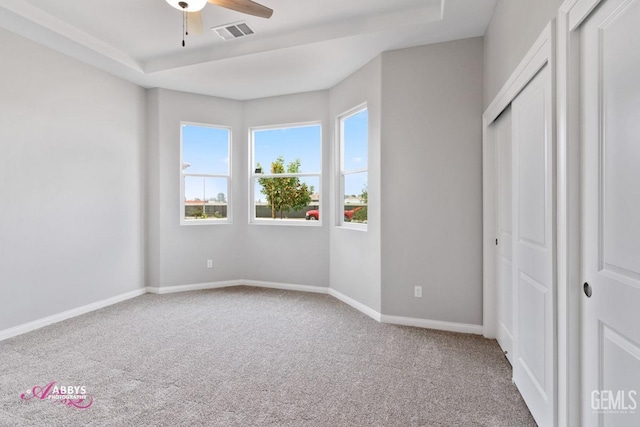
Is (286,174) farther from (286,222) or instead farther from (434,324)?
(434,324)

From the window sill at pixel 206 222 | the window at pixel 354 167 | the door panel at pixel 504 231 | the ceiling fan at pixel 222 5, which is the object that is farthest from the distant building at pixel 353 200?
the ceiling fan at pixel 222 5

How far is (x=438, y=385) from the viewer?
2260 mm

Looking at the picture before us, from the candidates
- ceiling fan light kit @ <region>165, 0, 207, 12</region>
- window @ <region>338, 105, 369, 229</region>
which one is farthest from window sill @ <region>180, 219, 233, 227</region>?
ceiling fan light kit @ <region>165, 0, 207, 12</region>

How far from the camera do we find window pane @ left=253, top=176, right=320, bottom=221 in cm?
474

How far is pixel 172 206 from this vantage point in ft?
15.3

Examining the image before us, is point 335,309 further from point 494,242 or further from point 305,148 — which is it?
point 305,148

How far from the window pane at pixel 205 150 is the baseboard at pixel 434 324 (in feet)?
10.3

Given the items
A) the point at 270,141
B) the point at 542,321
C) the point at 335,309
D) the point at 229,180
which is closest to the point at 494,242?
the point at 542,321

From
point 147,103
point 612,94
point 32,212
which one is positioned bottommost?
point 32,212

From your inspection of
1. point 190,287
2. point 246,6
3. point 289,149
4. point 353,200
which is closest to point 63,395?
point 190,287

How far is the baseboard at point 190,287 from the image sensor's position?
458 cm

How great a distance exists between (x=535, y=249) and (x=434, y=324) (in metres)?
1.68

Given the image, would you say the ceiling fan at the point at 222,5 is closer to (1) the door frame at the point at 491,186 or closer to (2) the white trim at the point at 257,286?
(1) the door frame at the point at 491,186

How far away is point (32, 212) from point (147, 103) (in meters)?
2.05
